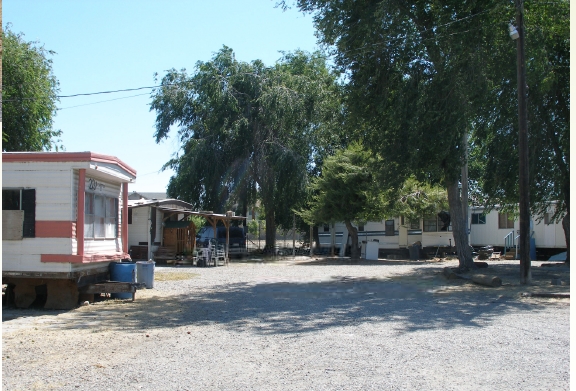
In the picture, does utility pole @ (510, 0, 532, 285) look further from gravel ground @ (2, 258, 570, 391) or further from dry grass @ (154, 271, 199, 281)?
dry grass @ (154, 271, 199, 281)

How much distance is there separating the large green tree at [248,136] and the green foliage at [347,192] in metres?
2.05

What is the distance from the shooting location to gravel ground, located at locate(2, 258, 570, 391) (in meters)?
6.10

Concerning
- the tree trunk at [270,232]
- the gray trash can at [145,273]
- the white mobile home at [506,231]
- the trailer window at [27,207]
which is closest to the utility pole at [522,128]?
the gray trash can at [145,273]

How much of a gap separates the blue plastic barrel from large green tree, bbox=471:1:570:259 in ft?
35.7

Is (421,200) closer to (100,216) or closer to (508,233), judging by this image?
(508,233)

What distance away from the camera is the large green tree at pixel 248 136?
94.9 ft

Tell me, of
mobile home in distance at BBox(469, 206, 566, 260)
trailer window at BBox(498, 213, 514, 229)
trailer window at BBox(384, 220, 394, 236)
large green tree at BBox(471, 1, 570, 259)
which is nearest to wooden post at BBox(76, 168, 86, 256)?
large green tree at BBox(471, 1, 570, 259)

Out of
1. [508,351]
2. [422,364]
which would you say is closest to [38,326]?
[422,364]

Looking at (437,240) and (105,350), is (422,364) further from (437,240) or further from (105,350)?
(437,240)

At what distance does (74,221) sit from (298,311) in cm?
490

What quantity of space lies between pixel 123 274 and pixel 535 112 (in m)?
13.6

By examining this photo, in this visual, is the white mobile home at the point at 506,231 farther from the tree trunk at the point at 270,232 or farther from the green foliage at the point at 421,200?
the tree trunk at the point at 270,232

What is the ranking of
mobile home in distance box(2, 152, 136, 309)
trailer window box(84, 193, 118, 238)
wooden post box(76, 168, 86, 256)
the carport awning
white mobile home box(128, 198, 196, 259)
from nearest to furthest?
mobile home in distance box(2, 152, 136, 309) → wooden post box(76, 168, 86, 256) → trailer window box(84, 193, 118, 238) → white mobile home box(128, 198, 196, 259) → the carport awning

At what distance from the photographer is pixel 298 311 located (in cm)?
1116
